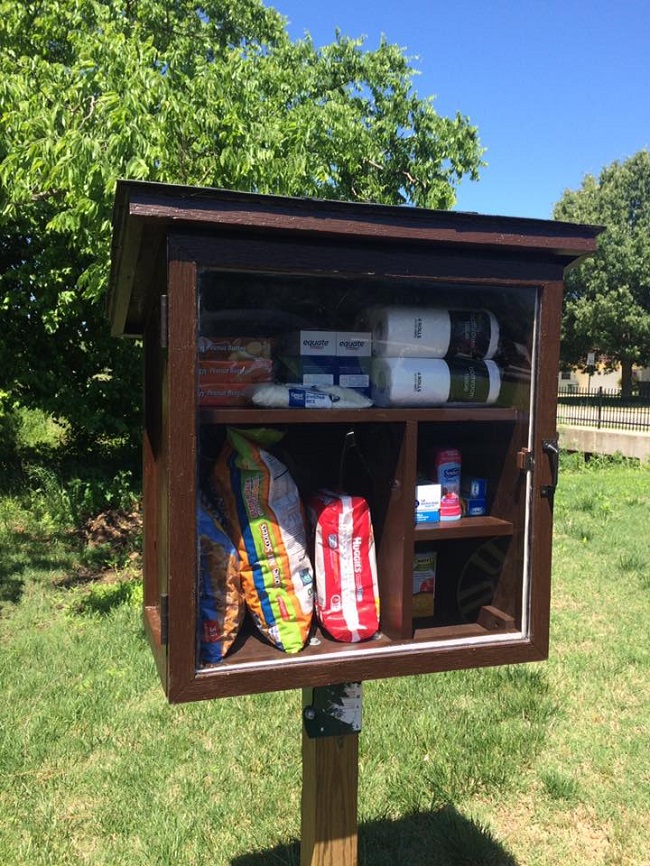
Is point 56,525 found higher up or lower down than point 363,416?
lower down

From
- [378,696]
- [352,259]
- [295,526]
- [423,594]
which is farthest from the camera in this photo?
[378,696]

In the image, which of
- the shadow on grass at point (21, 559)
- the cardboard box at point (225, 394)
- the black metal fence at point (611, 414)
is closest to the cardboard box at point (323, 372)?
the cardboard box at point (225, 394)

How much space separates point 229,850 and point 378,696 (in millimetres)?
1233

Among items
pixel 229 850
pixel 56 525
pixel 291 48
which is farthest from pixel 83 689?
pixel 291 48

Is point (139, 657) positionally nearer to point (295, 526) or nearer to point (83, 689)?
point (83, 689)

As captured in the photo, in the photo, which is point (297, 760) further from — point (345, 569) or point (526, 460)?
point (526, 460)

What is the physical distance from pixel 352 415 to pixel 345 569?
0.36 m

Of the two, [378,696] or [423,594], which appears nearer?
[423,594]

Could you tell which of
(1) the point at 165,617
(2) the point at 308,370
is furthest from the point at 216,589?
(2) the point at 308,370

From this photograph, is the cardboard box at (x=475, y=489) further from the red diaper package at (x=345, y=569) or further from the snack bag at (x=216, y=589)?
the snack bag at (x=216, y=589)

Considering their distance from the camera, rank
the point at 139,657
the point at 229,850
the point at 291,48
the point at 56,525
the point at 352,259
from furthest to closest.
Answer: the point at 291,48, the point at 56,525, the point at 139,657, the point at 229,850, the point at 352,259

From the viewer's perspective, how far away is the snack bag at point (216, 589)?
1.50 metres

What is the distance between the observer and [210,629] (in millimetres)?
1503

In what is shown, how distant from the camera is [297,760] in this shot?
124 inches
